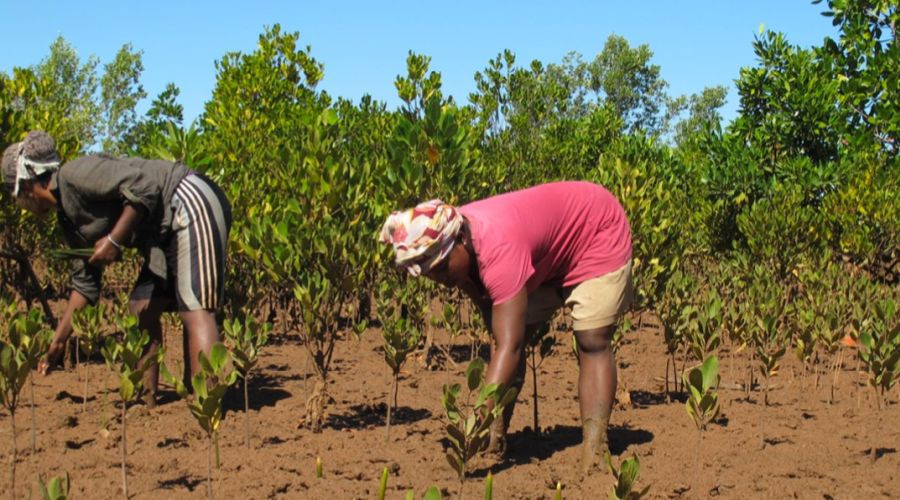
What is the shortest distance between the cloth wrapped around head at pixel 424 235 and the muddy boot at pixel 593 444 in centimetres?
110

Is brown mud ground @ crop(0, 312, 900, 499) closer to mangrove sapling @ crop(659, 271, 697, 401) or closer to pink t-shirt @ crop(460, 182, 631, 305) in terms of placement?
mangrove sapling @ crop(659, 271, 697, 401)

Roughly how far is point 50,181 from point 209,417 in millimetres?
1943

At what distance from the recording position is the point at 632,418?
558 cm

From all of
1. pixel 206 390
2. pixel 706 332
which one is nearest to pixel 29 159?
pixel 206 390

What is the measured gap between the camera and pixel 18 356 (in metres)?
3.80

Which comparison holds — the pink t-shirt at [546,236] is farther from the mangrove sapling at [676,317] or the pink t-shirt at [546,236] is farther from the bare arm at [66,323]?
the bare arm at [66,323]

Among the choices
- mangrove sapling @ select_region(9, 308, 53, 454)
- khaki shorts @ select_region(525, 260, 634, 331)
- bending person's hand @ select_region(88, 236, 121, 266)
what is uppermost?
bending person's hand @ select_region(88, 236, 121, 266)

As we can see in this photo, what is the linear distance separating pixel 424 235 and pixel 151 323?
2.36 meters

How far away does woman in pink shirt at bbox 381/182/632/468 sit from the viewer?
12.4 ft

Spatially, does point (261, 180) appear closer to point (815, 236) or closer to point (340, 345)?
point (340, 345)

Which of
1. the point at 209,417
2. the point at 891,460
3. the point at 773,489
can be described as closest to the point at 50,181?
the point at 209,417

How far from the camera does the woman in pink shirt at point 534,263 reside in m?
3.77

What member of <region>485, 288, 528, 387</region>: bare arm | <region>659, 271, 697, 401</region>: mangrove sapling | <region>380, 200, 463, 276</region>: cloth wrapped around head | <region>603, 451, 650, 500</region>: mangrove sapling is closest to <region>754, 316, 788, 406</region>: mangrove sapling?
<region>659, 271, 697, 401</region>: mangrove sapling

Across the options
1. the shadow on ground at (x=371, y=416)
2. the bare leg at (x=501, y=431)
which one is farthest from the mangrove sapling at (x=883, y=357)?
the shadow on ground at (x=371, y=416)
